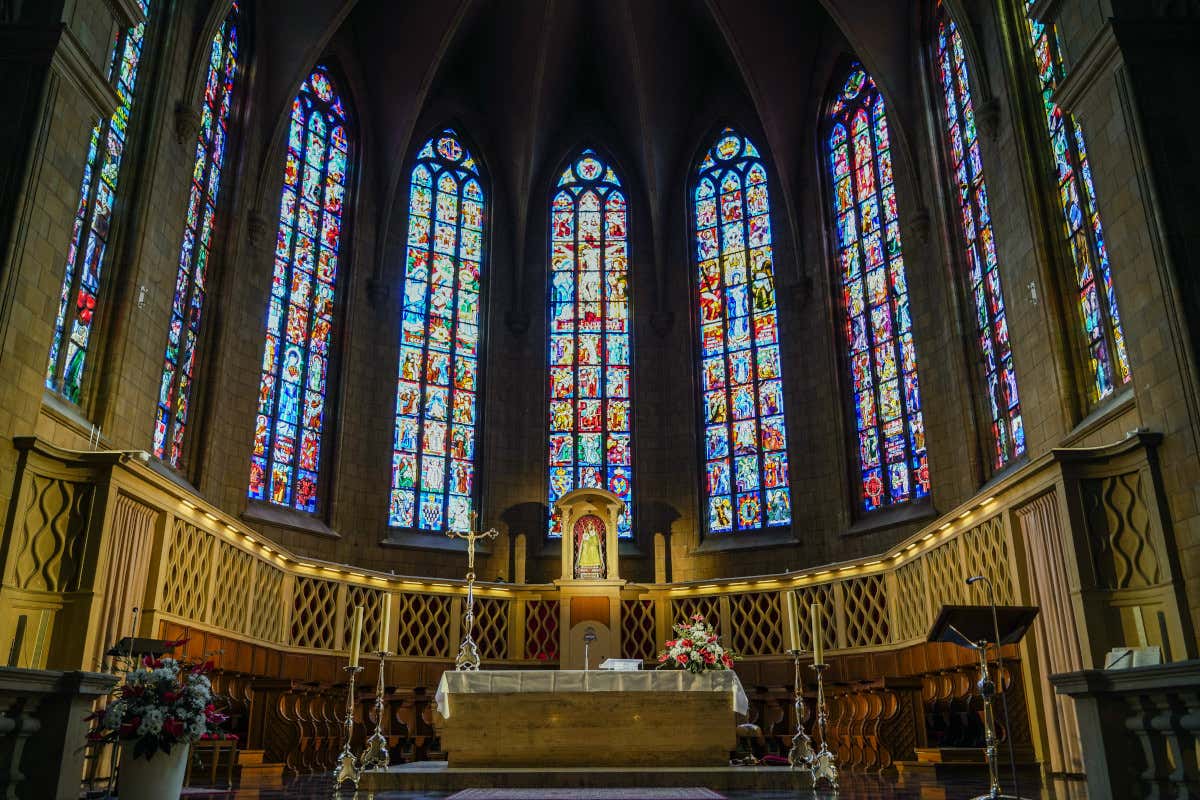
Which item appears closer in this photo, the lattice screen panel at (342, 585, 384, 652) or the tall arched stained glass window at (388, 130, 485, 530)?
the lattice screen panel at (342, 585, 384, 652)

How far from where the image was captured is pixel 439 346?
742 inches

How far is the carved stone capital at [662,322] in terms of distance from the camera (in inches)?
767

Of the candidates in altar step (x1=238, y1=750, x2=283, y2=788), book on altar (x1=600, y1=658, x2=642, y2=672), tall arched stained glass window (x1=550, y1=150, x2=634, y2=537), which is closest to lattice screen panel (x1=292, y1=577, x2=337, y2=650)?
altar step (x1=238, y1=750, x2=283, y2=788)

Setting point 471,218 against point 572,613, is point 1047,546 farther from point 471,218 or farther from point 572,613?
point 471,218

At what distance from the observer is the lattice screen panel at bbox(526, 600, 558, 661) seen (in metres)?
16.3

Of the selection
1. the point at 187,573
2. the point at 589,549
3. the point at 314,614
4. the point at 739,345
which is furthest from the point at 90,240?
the point at 739,345

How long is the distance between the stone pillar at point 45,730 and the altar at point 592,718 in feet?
14.9

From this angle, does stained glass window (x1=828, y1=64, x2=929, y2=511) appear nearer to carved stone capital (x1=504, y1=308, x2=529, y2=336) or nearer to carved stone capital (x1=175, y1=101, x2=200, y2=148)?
carved stone capital (x1=504, y1=308, x2=529, y2=336)

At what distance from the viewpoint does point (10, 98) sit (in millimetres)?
8336

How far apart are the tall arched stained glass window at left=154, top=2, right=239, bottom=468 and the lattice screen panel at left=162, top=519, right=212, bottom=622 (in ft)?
6.76

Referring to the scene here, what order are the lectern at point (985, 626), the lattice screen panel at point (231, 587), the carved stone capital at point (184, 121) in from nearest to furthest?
the lectern at point (985, 626), the lattice screen panel at point (231, 587), the carved stone capital at point (184, 121)

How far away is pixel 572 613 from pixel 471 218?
866 centimetres

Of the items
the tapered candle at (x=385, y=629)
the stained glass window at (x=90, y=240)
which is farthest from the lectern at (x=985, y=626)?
the stained glass window at (x=90, y=240)

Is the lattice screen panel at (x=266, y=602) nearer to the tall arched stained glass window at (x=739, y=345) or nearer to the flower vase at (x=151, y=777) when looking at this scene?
the flower vase at (x=151, y=777)
